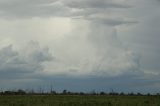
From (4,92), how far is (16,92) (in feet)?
9.90

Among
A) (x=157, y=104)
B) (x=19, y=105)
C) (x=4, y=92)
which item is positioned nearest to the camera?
(x=19, y=105)

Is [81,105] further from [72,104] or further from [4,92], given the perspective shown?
[4,92]

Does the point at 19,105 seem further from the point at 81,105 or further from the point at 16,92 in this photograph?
the point at 16,92

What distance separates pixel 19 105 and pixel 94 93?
119 ft

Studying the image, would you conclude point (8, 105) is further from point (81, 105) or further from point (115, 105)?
point (115, 105)

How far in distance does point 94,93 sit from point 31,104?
34.7 meters

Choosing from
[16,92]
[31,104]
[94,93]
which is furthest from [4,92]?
→ [31,104]

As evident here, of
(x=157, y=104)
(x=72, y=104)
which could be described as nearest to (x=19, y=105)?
(x=72, y=104)

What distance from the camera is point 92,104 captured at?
48.8 metres

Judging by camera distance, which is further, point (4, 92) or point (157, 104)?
point (4, 92)

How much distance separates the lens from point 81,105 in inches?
1877

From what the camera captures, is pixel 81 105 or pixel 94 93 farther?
pixel 94 93

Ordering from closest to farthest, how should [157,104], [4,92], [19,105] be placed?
1. [19,105]
2. [157,104]
3. [4,92]

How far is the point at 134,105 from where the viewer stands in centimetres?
4891
